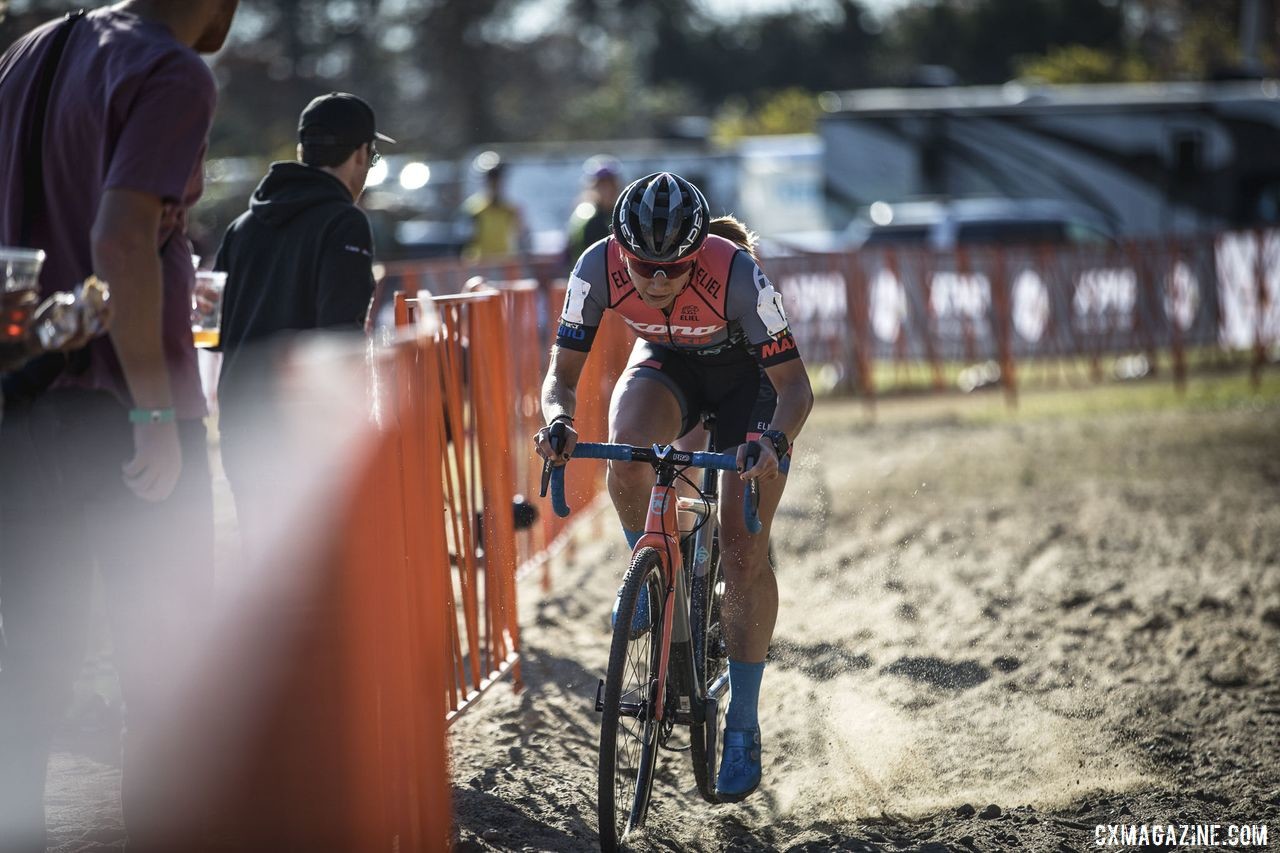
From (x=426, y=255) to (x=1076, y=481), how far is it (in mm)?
19918

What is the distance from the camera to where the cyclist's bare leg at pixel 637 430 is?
4539mm

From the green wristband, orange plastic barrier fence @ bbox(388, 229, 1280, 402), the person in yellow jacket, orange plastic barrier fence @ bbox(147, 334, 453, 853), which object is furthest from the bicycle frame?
orange plastic barrier fence @ bbox(388, 229, 1280, 402)

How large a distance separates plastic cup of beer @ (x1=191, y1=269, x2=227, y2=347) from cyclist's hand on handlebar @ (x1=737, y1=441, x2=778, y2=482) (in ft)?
6.55

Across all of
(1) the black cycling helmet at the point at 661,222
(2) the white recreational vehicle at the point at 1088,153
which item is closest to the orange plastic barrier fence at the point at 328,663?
(1) the black cycling helmet at the point at 661,222

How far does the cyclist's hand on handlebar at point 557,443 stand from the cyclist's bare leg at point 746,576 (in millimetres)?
698

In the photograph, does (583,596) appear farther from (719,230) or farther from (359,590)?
(359,590)

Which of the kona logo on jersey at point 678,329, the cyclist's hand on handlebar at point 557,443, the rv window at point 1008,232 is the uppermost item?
the rv window at point 1008,232

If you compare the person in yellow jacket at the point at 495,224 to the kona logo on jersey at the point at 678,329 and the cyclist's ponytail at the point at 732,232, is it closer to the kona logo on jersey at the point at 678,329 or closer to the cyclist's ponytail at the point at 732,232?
the cyclist's ponytail at the point at 732,232

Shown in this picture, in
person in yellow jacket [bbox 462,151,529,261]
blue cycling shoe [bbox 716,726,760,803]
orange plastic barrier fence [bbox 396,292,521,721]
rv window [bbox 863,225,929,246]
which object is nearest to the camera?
blue cycling shoe [bbox 716,726,760,803]

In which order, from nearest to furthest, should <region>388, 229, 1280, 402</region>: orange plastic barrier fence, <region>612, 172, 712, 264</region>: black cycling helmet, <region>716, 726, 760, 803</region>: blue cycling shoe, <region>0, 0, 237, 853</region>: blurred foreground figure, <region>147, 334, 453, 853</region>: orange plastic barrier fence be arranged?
<region>0, 0, 237, 853</region>: blurred foreground figure < <region>147, 334, 453, 853</region>: orange plastic barrier fence < <region>612, 172, 712, 264</region>: black cycling helmet < <region>716, 726, 760, 803</region>: blue cycling shoe < <region>388, 229, 1280, 402</region>: orange plastic barrier fence

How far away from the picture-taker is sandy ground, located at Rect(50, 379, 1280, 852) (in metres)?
4.47

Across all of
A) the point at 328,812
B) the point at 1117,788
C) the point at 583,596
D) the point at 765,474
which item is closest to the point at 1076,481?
the point at 583,596

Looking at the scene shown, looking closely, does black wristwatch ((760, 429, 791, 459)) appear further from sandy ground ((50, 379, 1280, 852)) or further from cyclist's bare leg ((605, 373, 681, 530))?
sandy ground ((50, 379, 1280, 852))

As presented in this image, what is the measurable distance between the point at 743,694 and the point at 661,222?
1.58 metres
